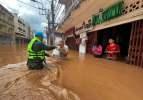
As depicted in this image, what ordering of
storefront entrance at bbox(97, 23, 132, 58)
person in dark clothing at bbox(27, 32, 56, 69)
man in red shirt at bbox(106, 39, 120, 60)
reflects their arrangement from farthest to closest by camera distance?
storefront entrance at bbox(97, 23, 132, 58) → man in red shirt at bbox(106, 39, 120, 60) → person in dark clothing at bbox(27, 32, 56, 69)

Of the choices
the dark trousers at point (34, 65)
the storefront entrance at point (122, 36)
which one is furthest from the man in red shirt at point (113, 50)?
the dark trousers at point (34, 65)

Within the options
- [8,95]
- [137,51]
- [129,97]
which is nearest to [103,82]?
[129,97]

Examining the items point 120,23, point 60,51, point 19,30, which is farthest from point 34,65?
point 19,30

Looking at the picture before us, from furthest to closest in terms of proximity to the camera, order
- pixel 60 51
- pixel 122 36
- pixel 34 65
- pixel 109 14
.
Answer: pixel 122 36
pixel 60 51
pixel 109 14
pixel 34 65

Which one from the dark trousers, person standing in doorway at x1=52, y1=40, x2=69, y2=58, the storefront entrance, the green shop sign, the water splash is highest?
the green shop sign

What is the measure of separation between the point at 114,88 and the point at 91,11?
11.5m

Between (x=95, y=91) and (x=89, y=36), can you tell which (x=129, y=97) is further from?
(x=89, y=36)

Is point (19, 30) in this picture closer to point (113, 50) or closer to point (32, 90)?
point (113, 50)

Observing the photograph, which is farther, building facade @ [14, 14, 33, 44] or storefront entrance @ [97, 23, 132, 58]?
building facade @ [14, 14, 33, 44]

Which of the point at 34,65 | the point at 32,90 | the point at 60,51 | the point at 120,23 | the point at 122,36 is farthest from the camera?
the point at 122,36

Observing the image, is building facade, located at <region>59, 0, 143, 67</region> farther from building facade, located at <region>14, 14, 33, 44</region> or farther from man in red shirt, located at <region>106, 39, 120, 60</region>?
building facade, located at <region>14, 14, 33, 44</region>

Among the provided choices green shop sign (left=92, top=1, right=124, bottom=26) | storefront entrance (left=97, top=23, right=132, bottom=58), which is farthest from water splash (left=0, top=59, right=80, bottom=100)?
storefront entrance (left=97, top=23, right=132, bottom=58)

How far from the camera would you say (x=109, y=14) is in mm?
11508

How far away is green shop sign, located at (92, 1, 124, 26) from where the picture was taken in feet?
33.6
